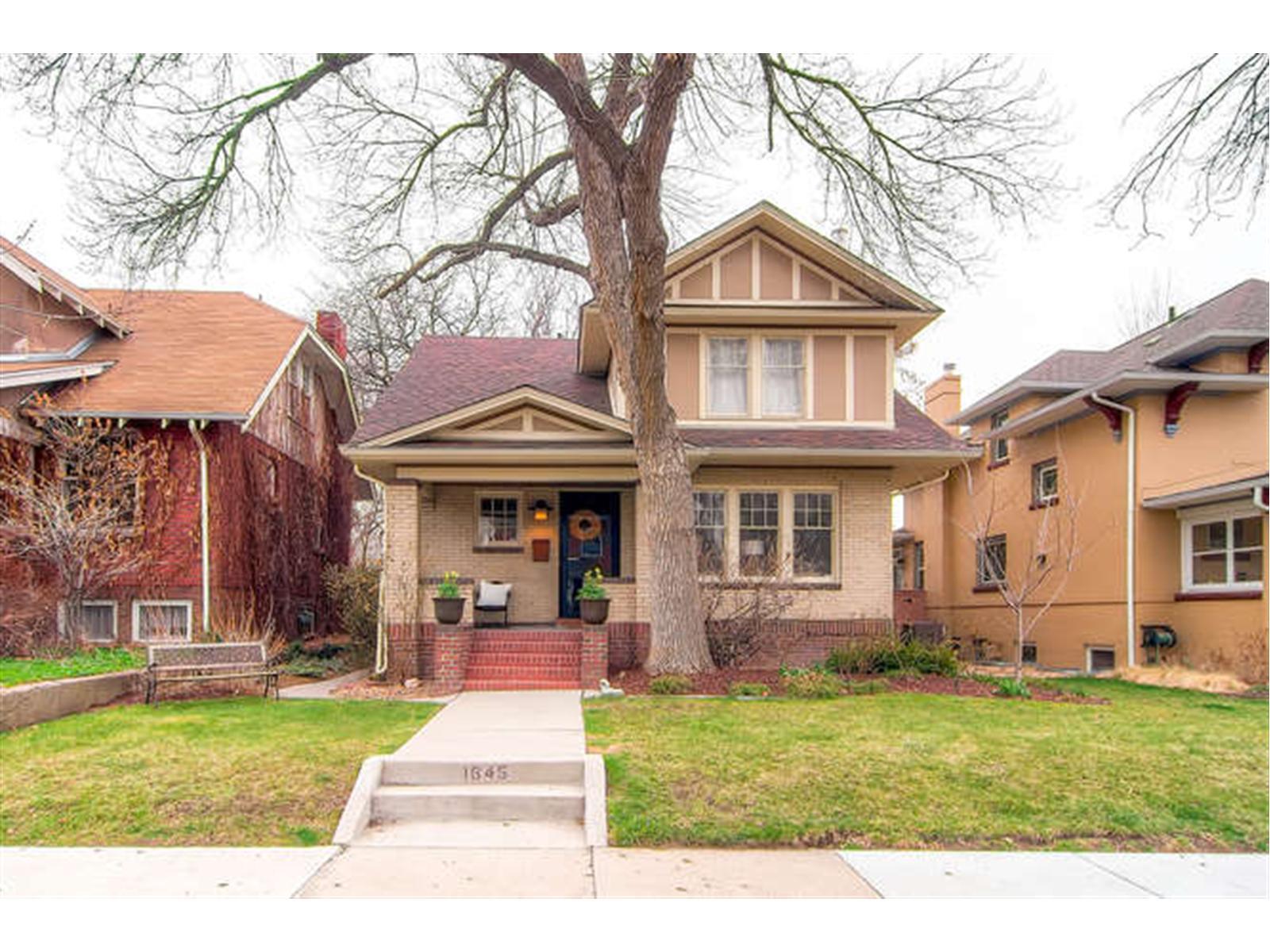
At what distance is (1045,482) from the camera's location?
1767 cm

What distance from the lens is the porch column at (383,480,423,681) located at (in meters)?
12.3

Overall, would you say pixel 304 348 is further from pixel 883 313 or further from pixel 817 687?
pixel 817 687

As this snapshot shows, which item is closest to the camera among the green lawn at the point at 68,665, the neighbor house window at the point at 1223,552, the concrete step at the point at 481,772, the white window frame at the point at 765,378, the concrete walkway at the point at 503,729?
the concrete step at the point at 481,772

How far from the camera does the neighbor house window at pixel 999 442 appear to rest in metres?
18.9

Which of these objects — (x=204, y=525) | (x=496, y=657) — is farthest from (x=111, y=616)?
(x=496, y=657)

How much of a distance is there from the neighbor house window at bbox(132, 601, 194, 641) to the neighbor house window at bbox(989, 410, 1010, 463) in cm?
1574

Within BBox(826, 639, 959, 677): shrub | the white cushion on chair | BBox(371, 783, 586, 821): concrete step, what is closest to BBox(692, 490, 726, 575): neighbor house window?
BBox(826, 639, 959, 677): shrub

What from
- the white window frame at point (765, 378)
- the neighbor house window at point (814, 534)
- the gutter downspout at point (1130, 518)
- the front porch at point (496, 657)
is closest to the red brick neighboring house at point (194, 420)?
the front porch at point (496, 657)

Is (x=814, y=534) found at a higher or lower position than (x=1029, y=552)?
higher

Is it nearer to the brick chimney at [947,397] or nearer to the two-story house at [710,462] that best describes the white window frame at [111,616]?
the two-story house at [710,462]

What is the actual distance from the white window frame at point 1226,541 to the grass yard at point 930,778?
5036 millimetres

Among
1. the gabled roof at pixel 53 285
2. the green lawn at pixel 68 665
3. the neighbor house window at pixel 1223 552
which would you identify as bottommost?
the green lawn at pixel 68 665

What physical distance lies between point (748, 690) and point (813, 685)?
767mm

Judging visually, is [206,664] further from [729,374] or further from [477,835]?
[729,374]
